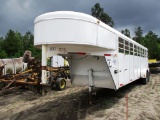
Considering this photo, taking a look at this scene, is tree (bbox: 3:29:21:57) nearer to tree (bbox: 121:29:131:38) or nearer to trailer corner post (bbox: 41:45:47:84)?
tree (bbox: 121:29:131:38)

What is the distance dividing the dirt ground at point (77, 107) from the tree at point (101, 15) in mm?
45676

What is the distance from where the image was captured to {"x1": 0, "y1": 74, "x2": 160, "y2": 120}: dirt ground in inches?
273

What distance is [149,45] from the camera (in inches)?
2126

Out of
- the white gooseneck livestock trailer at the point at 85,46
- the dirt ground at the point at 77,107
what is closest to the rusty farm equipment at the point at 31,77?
the dirt ground at the point at 77,107

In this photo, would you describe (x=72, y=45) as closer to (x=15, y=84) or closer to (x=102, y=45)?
(x=102, y=45)

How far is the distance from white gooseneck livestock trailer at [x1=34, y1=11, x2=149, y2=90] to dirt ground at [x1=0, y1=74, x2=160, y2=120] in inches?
33.3

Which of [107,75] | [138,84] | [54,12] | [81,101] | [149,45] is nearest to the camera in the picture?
[54,12]

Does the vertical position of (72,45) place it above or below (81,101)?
above

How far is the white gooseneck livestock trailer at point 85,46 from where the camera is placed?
20.5 ft

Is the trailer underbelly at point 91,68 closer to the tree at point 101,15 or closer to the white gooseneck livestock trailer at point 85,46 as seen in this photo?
the white gooseneck livestock trailer at point 85,46

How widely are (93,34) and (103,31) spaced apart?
627mm

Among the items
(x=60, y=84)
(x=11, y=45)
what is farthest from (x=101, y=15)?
(x=60, y=84)

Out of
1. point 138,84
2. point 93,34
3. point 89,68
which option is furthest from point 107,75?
point 138,84

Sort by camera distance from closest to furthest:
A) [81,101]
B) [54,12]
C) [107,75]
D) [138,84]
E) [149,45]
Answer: [54,12]
[107,75]
[81,101]
[138,84]
[149,45]
